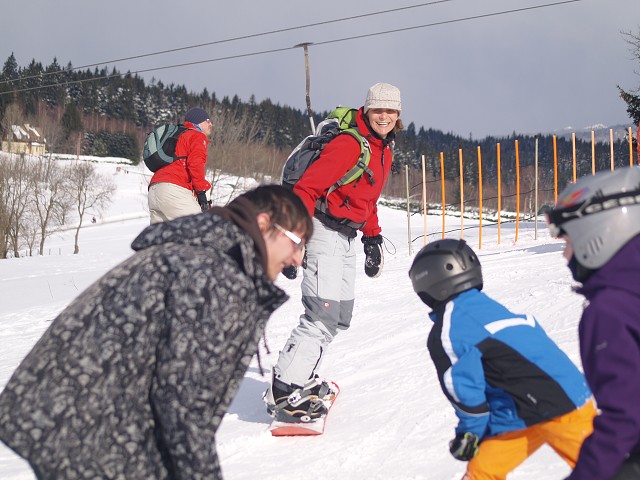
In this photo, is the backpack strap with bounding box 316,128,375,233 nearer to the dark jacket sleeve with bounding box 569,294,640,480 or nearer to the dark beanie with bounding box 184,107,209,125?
the dark jacket sleeve with bounding box 569,294,640,480

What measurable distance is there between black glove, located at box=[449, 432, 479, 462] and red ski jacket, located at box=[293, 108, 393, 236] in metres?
2.11

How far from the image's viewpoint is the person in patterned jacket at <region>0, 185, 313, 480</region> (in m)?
1.93

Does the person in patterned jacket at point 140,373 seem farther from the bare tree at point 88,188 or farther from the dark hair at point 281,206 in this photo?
the bare tree at point 88,188

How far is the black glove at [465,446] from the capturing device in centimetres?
288

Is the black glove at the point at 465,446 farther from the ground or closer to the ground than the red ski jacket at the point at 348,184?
closer to the ground

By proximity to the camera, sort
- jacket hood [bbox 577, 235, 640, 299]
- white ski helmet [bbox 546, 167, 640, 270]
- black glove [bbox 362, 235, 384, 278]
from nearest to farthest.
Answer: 1. jacket hood [bbox 577, 235, 640, 299]
2. white ski helmet [bbox 546, 167, 640, 270]
3. black glove [bbox 362, 235, 384, 278]

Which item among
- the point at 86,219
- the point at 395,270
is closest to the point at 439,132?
the point at 86,219

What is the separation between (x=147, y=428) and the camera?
205 centimetres

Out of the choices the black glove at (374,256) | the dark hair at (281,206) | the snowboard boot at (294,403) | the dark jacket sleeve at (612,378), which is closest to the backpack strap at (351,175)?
the black glove at (374,256)

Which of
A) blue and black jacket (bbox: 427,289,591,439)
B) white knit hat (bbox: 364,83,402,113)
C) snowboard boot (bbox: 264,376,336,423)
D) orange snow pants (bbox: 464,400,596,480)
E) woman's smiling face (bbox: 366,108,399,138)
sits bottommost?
snowboard boot (bbox: 264,376,336,423)

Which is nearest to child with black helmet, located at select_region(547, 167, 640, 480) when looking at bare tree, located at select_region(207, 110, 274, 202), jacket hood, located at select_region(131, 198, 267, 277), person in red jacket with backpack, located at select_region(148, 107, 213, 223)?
jacket hood, located at select_region(131, 198, 267, 277)

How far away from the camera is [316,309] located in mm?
4750

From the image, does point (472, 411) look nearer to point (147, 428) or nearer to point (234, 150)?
point (147, 428)

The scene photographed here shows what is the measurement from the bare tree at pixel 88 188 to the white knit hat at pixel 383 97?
49207 millimetres
